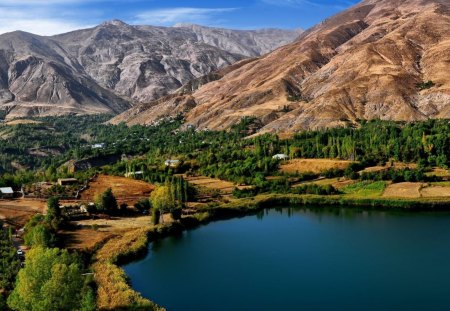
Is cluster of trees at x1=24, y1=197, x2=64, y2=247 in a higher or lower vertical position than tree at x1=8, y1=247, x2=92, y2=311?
higher

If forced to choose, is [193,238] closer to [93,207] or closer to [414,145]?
[93,207]

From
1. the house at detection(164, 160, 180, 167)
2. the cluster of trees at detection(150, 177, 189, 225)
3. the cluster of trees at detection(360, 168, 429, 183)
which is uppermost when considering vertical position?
the house at detection(164, 160, 180, 167)

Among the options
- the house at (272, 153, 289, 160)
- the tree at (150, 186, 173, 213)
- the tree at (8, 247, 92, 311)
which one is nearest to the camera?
the tree at (8, 247, 92, 311)

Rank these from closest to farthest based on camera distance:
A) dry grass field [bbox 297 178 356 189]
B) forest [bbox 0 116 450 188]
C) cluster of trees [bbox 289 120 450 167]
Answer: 1. dry grass field [bbox 297 178 356 189]
2. forest [bbox 0 116 450 188]
3. cluster of trees [bbox 289 120 450 167]

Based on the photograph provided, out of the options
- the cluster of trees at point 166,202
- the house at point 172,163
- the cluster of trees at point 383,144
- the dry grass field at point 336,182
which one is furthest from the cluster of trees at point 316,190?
the house at point 172,163

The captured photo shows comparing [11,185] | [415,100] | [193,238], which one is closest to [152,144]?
[11,185]

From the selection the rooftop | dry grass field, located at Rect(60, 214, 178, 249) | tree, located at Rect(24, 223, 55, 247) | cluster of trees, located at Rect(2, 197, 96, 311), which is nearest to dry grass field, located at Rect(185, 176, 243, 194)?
dry grass field, located at Rect(60, 214, 178, 249)

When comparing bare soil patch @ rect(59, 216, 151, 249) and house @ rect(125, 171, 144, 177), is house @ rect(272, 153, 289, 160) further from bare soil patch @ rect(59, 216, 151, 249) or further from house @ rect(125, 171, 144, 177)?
bare soil patch @ rect(59, 216, 151, 249)
